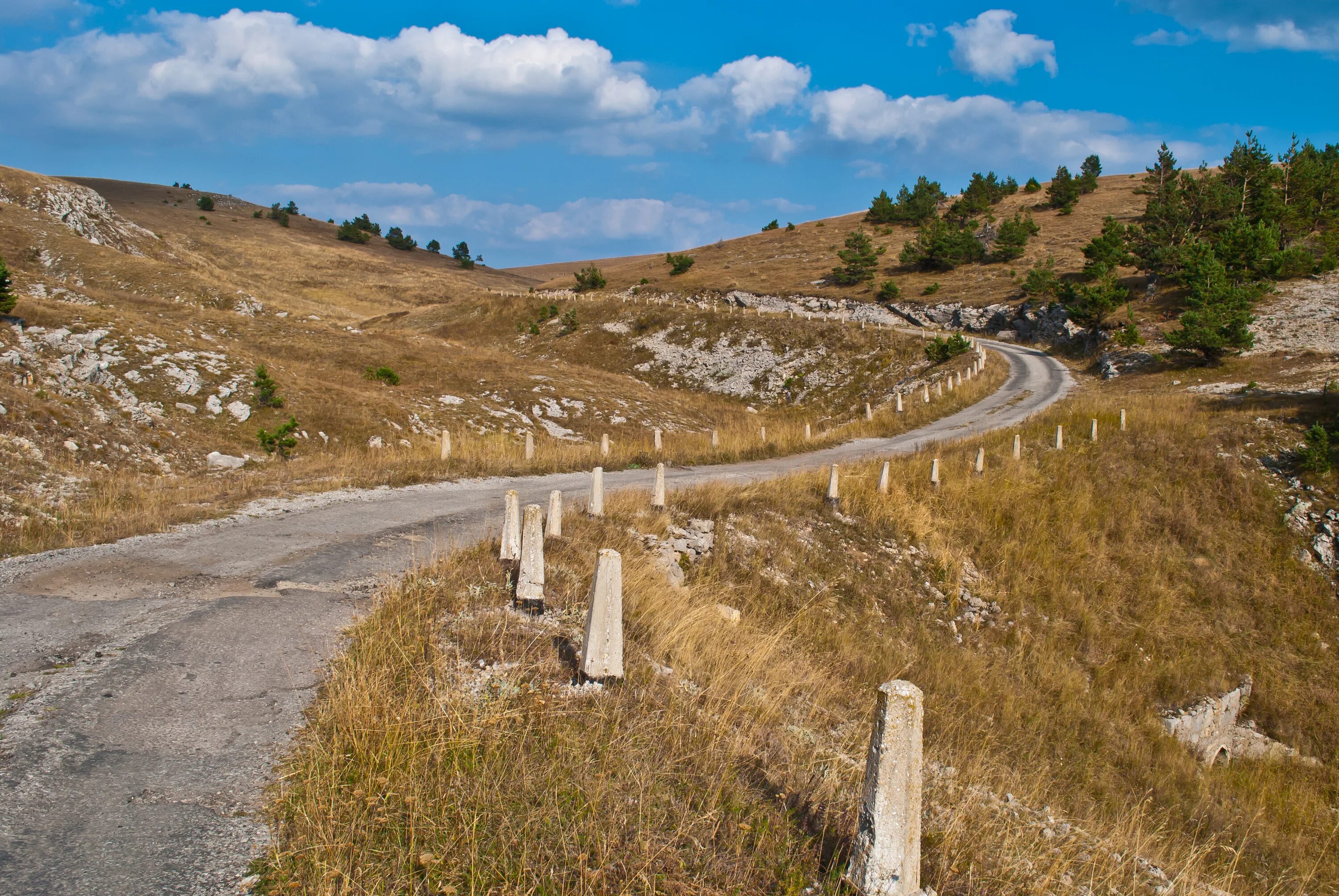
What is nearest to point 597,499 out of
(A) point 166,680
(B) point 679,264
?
(A) point 166,680

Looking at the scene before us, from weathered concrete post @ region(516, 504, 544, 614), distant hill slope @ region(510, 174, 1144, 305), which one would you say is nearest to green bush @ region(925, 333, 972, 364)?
distant hill slope @ region(510, 174, 1144, 305)

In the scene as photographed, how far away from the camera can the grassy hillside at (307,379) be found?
41.6 feet

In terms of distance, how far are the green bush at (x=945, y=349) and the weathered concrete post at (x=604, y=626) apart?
124 feet

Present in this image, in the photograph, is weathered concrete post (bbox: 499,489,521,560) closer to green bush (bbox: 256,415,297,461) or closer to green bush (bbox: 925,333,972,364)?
green bush (bbox: 256,415,297,461)

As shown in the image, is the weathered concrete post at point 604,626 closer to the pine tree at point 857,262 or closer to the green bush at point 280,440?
the green bush at point 280,440

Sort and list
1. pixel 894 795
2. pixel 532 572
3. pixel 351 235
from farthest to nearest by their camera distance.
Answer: pixel 351 235 < pixel 532 572 < pixel 894 795

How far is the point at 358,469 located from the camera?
1288 cm

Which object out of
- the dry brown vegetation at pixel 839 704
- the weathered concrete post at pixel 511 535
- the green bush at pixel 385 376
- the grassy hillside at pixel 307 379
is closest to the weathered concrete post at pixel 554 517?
the dry brown vegetation at pixel 839 704

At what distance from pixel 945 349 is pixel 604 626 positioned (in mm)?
38139

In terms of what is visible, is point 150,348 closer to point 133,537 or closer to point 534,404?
point 534,404

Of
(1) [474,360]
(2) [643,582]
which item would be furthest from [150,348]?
(2) [643,582]

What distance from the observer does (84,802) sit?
3.36m

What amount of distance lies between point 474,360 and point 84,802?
3534cm

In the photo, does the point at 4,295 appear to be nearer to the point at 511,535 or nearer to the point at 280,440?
the point at 280,440
